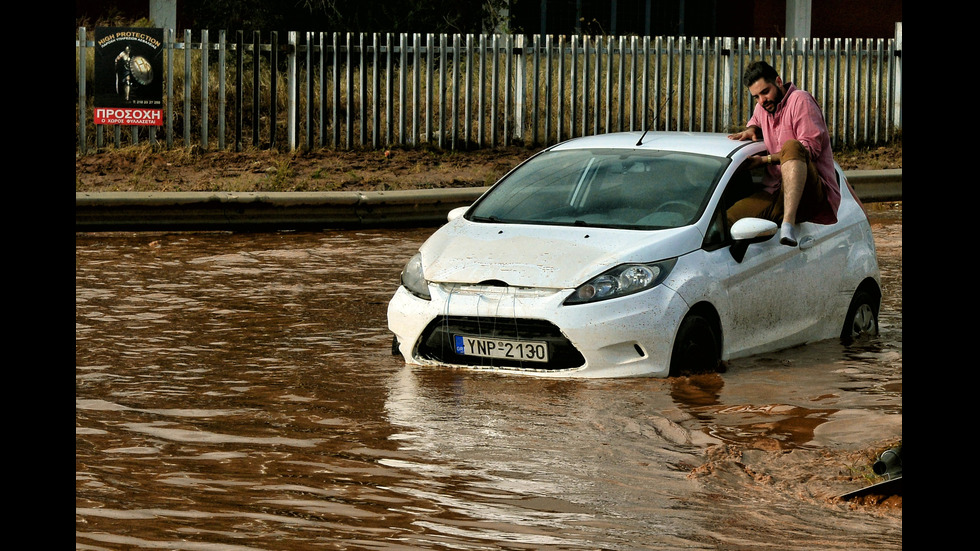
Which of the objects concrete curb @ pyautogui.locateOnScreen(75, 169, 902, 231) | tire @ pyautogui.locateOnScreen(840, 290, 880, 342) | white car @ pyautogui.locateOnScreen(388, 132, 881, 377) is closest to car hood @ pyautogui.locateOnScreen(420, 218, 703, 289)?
white car @ pyautogui.locateOnScreen(388, 132, 881, 377)

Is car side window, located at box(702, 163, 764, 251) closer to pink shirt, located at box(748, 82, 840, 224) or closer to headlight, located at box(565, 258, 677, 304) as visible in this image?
pink shirt, located at box(748, 82, 840, 224)

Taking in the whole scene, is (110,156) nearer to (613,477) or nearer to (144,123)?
(144,123)

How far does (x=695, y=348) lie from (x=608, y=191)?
49.7 inches

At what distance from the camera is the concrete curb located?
47.1ft

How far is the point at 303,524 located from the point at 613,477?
4.39 feet

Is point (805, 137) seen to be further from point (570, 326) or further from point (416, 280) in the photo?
point (416, 280)

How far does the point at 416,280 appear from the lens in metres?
7.86

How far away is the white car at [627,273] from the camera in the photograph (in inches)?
290

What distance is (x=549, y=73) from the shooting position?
18375mm

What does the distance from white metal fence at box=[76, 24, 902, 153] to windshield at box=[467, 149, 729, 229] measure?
871cm

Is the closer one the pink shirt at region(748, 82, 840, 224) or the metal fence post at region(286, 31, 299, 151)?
the pink shirt at region(748, 82, 840, 224)

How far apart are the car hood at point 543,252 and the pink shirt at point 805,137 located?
1.22 m

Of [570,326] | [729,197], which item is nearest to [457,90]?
[729,197]
